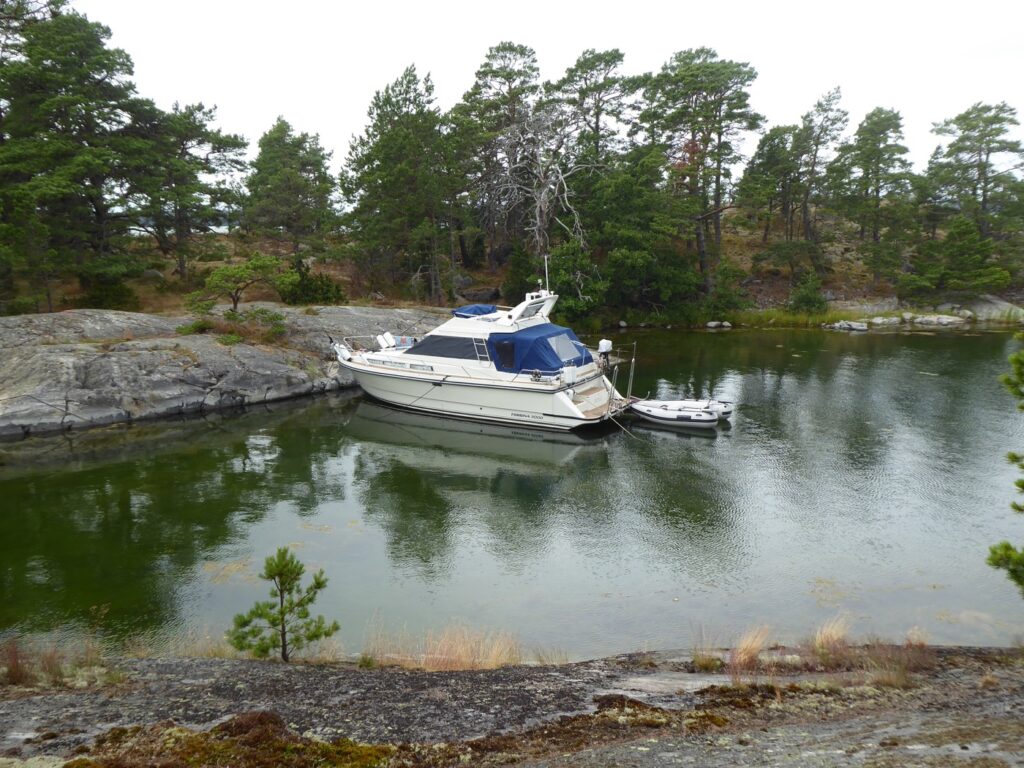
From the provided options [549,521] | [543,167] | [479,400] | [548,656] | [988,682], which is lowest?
[548,656]

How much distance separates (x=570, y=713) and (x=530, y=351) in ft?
42.8

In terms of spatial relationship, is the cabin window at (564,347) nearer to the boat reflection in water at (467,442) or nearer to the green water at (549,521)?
the boat reflection in water at (467,442)

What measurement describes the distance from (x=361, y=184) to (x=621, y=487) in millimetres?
24041

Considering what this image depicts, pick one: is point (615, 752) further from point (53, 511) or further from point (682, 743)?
point (53, 511)

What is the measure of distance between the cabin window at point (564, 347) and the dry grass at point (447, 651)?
1106 centimetres

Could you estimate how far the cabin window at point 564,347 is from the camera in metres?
18.2

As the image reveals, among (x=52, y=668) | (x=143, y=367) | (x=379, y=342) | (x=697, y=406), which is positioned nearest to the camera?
(x=52, y=668)

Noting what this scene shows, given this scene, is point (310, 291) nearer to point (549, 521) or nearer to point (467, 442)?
point (467, 442)

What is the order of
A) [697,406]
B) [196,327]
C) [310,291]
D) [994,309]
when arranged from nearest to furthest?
[697,406] → [196,327] → [310,291] → [994,309]

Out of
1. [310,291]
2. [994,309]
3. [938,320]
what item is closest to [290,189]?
[310,291]

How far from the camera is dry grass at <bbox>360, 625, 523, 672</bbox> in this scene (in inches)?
277

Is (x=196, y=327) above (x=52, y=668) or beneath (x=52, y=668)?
above

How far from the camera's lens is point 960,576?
9.45m

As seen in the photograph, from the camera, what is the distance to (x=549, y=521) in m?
12.3
